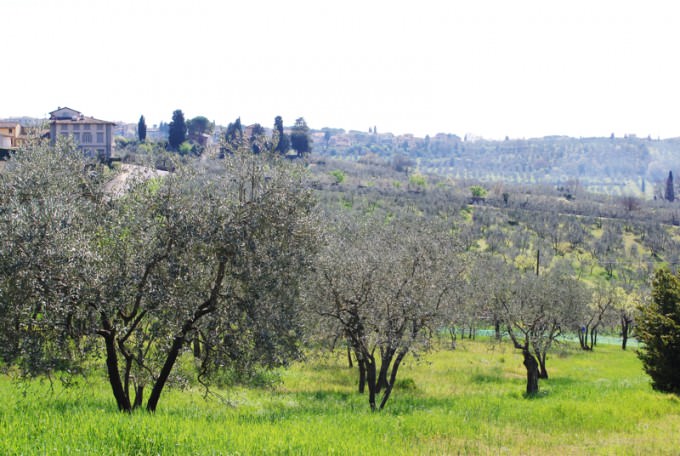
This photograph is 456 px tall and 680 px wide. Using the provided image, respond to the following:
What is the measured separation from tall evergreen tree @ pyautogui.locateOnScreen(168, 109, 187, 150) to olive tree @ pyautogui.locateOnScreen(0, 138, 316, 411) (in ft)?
393

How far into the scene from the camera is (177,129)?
131 metres

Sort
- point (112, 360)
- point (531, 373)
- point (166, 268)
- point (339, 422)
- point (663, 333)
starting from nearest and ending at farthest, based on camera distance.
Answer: point (166, 268) → point (112, 360) → point (339, 422) → point (663, 333) → point (531, 373)

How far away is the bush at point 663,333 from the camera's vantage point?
23641 millimetres

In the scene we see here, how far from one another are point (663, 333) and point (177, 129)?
A: 12112 cm

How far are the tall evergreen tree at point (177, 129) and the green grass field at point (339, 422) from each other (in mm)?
109873

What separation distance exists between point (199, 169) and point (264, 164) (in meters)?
1.78

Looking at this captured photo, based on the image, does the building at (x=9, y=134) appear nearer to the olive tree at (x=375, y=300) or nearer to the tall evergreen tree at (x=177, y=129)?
the tall evergreen tree at (x=177, y=129)

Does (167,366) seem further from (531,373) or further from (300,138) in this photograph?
(300,138)

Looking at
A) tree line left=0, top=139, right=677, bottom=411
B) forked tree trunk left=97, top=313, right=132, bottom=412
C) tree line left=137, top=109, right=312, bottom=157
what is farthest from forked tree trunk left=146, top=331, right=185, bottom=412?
tree line left=137, top=109, right=312, bottom=157

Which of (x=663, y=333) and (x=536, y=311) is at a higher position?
(x=663, y=333)

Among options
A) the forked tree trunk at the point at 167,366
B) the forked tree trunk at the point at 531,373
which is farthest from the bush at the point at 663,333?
the forked tree trunk at the point at 167,366

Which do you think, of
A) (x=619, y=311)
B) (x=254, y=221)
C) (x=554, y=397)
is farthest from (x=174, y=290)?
(x=619, y=311)

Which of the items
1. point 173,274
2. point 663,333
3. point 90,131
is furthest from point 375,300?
point 90,131

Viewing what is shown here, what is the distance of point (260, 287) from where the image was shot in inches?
575
